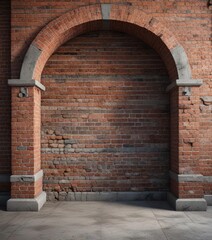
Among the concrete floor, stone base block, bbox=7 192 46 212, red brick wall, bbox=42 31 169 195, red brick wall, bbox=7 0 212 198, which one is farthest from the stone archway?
red brick wall, bbox=42 31 169 195

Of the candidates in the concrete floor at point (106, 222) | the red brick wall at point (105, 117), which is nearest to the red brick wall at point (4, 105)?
the red brick wall at point (105, 117)

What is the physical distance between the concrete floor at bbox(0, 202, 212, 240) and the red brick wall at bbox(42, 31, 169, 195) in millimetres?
719

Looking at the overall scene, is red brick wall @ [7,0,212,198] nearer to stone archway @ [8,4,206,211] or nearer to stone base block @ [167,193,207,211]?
stone archway @ [8,4,206,211]

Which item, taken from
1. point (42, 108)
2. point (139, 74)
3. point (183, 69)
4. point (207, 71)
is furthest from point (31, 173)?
point (207, 71)

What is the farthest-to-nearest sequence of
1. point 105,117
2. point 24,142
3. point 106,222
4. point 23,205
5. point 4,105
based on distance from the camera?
point 105,117, point 4,105, point 24,142, point 23,205, point 106,222

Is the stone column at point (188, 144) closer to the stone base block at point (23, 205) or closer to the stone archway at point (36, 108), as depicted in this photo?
the stone archway at point (36, 108)

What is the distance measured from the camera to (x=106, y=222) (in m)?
5.45

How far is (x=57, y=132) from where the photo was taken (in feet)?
23.5

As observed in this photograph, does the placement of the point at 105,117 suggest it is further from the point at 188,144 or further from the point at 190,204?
the point at 190,204

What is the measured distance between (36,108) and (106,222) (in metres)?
2.82

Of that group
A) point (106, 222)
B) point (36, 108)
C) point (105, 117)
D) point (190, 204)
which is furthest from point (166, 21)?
point (106, 222)

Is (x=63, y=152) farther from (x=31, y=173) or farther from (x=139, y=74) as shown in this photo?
(x=139, y=74)

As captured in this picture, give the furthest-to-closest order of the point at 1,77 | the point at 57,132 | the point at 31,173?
the point at 57,132 → the point at 1,77 → the point at 31,173

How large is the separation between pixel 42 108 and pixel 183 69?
10.9ft
